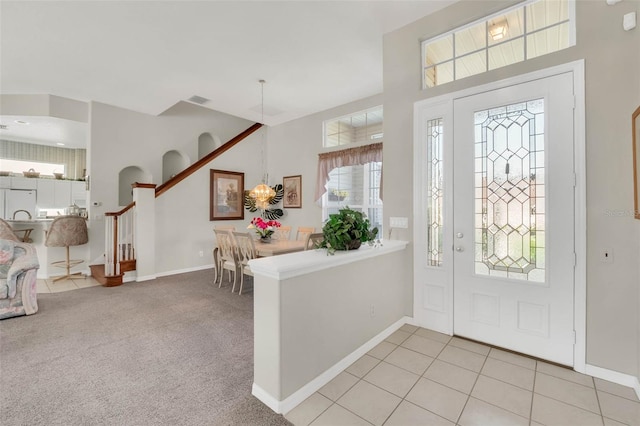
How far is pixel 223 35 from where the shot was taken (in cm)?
324

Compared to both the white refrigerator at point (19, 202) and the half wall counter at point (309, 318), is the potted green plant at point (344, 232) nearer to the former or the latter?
the half wall counter at point (309, 318)

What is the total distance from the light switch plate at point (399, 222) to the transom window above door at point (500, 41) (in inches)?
56.9

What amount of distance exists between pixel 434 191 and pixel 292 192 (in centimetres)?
410

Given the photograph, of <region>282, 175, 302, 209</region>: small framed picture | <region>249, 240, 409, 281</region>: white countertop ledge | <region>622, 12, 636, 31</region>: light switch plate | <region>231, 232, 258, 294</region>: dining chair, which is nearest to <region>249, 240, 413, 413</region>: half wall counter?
<region>249, 240, 409, 281</region>: white countertop ledge

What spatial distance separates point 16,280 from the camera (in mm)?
3293

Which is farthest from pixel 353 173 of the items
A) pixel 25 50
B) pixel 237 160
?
pixel 25 50

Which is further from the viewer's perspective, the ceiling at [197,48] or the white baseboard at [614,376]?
the ceiling at [197,48]

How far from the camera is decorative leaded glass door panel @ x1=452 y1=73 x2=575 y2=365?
7.23ft

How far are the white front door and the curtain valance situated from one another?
2080mm

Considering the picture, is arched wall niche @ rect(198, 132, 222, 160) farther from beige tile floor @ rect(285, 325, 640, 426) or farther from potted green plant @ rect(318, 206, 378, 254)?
beige tile floor @ rect(285, 325, 640, 426)

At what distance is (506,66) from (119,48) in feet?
14.2

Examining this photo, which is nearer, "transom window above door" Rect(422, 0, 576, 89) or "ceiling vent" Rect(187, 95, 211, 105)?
"transom window above door" Rect(422, 0, 576, 89)

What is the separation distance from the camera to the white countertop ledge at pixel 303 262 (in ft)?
5.69

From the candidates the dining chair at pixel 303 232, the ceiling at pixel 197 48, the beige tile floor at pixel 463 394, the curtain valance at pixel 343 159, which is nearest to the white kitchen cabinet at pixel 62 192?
the ceiling at pixel 197 48
